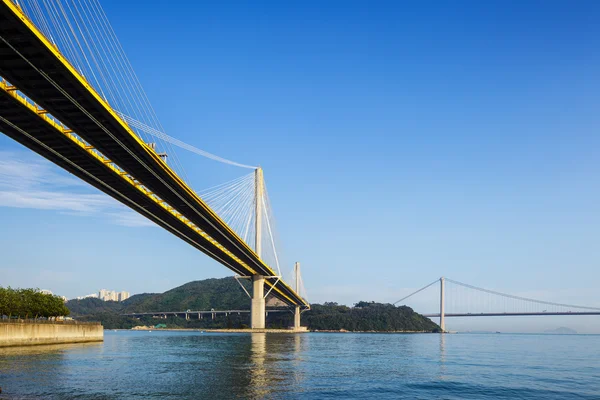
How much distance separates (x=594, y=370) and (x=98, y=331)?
2254 inches

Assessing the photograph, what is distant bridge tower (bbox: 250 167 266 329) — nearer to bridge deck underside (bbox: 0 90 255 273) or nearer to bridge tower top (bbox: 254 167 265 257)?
bridge tower top (bbox: 254 167 265 257)

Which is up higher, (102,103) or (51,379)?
(102,103)

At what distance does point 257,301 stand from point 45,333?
55.2 m

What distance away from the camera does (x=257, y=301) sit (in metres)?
105

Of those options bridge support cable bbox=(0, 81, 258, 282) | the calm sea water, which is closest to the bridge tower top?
bridge support cable bbox=(0, 81, 258, 282)

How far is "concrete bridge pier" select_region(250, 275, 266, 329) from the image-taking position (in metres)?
104

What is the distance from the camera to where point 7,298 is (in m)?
58.9

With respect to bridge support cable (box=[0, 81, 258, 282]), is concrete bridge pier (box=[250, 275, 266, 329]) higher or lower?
lower

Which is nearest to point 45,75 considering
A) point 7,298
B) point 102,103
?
point 102,103

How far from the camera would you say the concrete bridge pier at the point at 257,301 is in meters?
104

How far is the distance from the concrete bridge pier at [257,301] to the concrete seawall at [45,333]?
127ft

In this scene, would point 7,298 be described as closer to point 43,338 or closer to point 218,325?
point 43,338

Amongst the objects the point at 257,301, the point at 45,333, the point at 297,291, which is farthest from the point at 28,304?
the point at 297,291

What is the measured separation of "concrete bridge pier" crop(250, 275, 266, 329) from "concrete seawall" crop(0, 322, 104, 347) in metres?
38.8
